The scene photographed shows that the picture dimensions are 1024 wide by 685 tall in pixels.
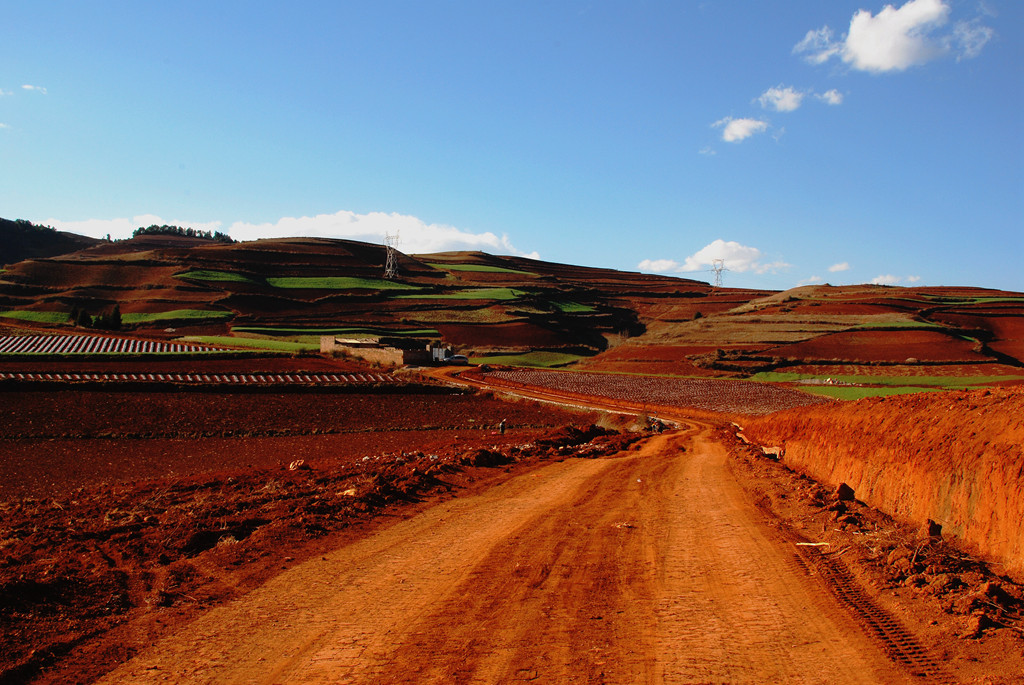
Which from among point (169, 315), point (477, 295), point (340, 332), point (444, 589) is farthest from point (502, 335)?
point (444, 589)

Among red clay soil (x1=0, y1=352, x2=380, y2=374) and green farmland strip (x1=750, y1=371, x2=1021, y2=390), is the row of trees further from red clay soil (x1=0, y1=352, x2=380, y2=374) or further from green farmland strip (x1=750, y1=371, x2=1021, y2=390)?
green farmland strip (x1=750, y1=371, x2=1021, y2=390)

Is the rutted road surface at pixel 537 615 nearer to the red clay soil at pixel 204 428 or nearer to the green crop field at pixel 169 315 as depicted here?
the red clay soil at pixel 204 428

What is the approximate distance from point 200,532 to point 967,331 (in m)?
87.5

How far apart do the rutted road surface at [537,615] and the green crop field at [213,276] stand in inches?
4380

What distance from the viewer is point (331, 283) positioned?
11856 cm

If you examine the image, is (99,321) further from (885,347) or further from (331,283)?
(885,347)

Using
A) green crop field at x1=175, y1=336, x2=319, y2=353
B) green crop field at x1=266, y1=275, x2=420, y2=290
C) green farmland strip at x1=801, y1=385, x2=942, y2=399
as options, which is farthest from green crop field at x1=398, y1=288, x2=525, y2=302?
green farmland strip at x1=801, y1=385, x2=942, y2=399

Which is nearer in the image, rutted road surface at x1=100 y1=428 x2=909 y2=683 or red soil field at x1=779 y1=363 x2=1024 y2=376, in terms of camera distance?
rutted road surface at x1=100 y1=428 x2=909 y2=683

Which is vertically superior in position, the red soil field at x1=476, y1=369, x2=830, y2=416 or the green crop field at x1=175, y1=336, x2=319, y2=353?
the green crop field at x1=175, y1=336, x2=319, y2=353

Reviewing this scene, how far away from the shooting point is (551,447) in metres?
22.8

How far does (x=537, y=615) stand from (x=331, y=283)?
385 ft

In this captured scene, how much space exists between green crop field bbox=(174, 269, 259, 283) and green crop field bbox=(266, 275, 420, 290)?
4.55m

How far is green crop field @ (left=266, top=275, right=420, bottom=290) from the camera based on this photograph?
4552 inches

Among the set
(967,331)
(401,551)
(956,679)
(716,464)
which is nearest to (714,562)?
(956,679)
